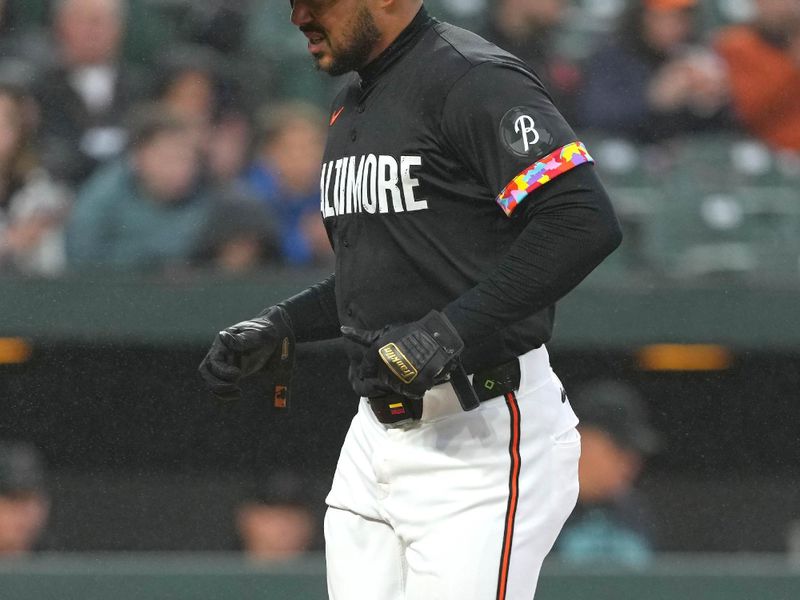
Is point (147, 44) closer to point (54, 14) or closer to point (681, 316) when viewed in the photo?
point (54, 14)

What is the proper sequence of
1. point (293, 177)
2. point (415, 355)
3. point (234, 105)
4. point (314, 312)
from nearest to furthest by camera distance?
1. point (415, 355)
2. point (314, 312)
3. point (293, 177)
4. point (234, 105)

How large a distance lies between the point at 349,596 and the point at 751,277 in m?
2.64

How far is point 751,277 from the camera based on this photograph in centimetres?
462

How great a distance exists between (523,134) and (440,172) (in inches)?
7.3

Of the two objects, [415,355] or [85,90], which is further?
[85,90]

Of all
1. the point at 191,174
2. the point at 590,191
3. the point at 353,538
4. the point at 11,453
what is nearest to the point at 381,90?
the point at 590,191

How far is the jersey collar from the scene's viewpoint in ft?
7.88

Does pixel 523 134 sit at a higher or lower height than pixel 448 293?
higher

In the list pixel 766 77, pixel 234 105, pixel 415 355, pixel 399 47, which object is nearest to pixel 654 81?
pixel 766 77

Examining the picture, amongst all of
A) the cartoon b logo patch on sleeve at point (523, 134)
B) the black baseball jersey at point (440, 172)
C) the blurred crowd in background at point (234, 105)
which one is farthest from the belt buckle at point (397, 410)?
the blurred crowd in background at point (234, 105)

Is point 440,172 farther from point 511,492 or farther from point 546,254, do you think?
point 511,492

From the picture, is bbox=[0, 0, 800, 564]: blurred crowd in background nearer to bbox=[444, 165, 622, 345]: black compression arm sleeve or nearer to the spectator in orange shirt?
the spectator in orange shirt

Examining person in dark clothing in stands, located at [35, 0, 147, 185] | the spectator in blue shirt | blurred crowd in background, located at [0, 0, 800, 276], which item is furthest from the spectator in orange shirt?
person in dark clothing in stands, located at [35, 0, 147, 185]

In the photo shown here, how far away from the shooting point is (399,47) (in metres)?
2.40
